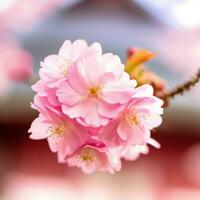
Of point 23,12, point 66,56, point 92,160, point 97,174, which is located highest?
point 23,12

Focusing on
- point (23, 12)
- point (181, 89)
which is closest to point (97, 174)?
point (23, 12)

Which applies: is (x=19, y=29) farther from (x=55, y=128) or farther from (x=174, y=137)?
(x=55, y=128)

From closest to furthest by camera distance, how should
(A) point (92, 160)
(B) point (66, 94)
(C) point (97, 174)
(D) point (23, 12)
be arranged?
(B) point (66, 94), (A) point (92, 160), (C) point (97, 174), (D) point (23, 12)

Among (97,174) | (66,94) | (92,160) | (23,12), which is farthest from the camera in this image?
(23,12)

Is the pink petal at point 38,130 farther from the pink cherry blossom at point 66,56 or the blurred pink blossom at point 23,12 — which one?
the blurred pink blossom at point 23,12

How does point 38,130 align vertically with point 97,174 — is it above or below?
below

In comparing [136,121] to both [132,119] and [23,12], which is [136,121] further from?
[23,12]

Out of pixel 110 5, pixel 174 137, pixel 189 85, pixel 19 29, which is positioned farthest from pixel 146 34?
pixel 189 85

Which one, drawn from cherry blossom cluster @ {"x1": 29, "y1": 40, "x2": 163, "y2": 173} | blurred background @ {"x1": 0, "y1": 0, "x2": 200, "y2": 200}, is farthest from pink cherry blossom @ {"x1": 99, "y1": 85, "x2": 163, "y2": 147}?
blurred background @ {"x1": 0, "y1": 0, "x2": 200, "y2": 200}

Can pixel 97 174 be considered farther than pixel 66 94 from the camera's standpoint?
Yes
